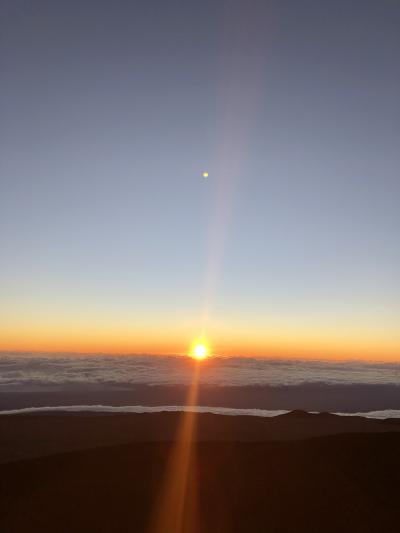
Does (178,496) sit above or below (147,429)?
below

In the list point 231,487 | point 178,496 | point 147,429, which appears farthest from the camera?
point 147,429

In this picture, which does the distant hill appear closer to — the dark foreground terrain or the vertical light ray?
the dark foreground terrain

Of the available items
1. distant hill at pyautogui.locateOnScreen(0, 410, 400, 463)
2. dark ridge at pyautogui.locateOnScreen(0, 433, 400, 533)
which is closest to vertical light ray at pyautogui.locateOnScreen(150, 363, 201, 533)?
dark ridge at pyautogui.locateOnScreen(0, 433, 400, 533)

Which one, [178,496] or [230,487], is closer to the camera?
[178,496]

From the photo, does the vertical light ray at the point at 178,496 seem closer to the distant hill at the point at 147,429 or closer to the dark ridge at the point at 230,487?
the dark ridge at the point at 230,487

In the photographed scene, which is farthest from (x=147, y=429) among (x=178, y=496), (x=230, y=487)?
(x=178, y=496)

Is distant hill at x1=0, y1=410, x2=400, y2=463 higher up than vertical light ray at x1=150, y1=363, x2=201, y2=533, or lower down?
higher up

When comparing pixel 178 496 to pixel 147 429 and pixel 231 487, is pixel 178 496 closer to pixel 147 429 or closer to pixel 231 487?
pixel 231 487

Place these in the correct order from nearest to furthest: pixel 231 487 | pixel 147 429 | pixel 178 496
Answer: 1. pixel 178 496
2. pixel 231 487
3. pixel 147 429

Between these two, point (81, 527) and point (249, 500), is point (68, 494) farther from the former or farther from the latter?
point (249, 500)

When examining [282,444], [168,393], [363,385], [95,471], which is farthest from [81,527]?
[363,385]
